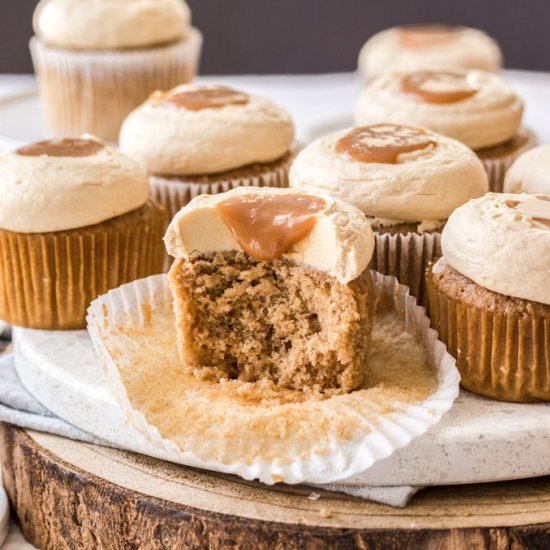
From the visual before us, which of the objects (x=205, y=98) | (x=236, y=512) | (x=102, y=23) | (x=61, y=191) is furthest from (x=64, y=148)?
(x=102, y=23)

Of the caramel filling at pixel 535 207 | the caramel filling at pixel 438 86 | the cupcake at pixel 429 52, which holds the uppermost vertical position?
the caramel filling at pixel 535 207

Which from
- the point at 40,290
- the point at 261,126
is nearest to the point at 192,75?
the point at 261,126

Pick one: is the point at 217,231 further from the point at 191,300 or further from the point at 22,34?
the point at 22,34

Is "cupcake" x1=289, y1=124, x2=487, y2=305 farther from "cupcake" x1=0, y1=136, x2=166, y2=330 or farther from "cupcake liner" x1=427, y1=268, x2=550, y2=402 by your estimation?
"cupcake" x1=0, y1=136, x2=166, y2=330

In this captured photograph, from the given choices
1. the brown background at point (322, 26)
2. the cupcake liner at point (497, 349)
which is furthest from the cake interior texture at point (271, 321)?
the brown background at point (322, 26)

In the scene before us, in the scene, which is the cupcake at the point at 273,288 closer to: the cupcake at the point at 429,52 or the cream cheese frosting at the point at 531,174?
the cream cheese frosting at the point at 531,174

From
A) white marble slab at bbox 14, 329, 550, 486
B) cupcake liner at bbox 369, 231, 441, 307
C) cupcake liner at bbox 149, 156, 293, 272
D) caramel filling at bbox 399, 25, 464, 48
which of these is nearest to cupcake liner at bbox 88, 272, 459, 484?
white marble slab at bbox 14, 329, 550, 486
